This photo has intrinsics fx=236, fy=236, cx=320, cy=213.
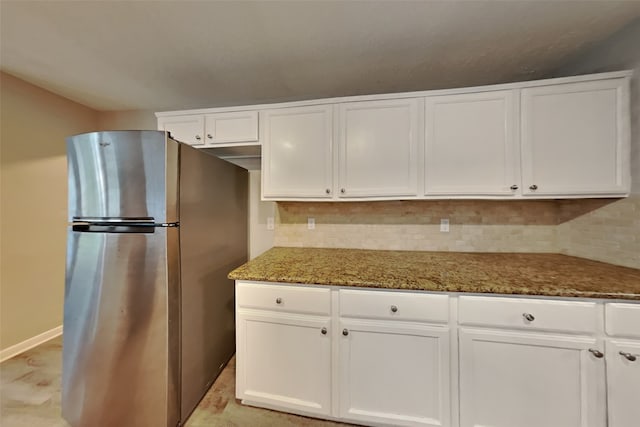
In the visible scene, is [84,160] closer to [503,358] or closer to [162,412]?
[162,412]

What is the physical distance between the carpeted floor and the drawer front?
742 millimetres

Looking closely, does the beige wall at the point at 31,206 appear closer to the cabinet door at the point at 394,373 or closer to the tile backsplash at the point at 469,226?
the tile backsplash at the point at 469,226

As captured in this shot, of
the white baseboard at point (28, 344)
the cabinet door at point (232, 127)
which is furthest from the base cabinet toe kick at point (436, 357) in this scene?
the white baseboard at point (28, 344)

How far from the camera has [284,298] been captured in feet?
4.67

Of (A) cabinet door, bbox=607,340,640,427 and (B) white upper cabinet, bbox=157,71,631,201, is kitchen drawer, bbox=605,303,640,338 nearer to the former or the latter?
(A) cabinet door, bbox=607,340,640,427

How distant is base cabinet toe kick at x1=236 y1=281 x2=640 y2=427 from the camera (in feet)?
3.77

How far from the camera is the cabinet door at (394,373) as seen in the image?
4.21 ft

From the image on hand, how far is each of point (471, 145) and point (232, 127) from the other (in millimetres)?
1802

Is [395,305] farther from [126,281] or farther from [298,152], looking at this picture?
[126,281]

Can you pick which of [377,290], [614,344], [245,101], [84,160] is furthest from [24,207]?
[614,344]

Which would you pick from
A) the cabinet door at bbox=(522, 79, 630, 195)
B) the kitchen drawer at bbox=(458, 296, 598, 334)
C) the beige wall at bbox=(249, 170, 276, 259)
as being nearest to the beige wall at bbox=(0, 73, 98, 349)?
the beige wall at bbox=(249, 170, 276, 259)

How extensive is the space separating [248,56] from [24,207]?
2.44m

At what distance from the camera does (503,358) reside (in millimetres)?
1224

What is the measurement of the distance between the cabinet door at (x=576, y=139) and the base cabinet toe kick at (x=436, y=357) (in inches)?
30.3
